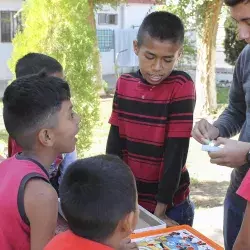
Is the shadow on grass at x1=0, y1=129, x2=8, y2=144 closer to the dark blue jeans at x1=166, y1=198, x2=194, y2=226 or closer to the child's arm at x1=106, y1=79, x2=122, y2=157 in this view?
the child's arm at x1=106, y1=79, x2=122, y2=157

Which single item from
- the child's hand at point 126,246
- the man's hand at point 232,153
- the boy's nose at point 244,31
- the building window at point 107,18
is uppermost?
the building window at point 107,18

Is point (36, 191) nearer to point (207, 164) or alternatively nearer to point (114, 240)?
point (114, 240)

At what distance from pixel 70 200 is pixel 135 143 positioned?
0.88 metres

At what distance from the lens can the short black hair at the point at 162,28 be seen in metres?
2.17

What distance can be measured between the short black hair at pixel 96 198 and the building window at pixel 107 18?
640 inches

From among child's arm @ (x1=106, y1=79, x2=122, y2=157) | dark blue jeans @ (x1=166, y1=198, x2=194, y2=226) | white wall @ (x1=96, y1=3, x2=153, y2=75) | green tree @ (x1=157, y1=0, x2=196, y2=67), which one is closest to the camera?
dark blue jeans @ (x1=166, y1=198, x2=194, y2=226)

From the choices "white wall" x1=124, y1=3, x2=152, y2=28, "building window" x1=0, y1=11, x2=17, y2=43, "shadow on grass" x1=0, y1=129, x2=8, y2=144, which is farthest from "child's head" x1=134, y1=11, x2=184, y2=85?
"white wall" x1=124, y1=3, x2=152, y2=28

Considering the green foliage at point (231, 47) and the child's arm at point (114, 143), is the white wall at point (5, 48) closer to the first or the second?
the green foliage at point (231, 47)

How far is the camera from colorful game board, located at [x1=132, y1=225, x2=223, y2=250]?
1.73m

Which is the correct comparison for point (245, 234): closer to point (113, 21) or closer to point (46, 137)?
point (46, 137)

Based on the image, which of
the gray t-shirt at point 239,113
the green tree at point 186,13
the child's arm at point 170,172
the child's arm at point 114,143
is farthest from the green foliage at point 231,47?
the child's arm at point 170,172

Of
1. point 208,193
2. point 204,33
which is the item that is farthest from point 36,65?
point 204,33

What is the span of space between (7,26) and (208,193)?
1192 centimetres

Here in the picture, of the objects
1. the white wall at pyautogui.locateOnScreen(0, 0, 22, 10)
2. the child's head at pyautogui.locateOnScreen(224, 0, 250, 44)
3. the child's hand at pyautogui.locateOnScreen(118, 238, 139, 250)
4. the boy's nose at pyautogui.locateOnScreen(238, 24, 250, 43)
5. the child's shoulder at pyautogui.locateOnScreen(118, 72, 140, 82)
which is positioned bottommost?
the child's hand at pyautogui.locateOnScreen(118, 238, 139, 250)
